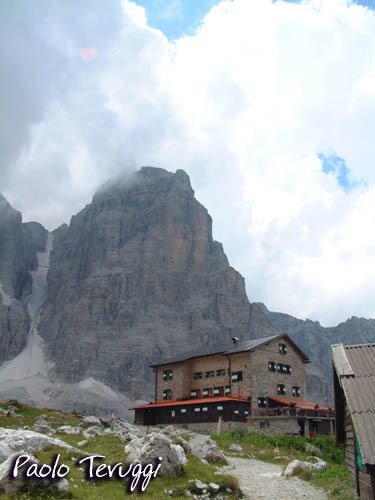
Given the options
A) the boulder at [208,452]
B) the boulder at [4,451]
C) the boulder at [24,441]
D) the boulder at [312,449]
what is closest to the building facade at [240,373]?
the boulder at [312,449]

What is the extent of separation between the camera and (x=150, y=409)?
68500 millimetres

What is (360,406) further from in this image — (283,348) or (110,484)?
(283,348)

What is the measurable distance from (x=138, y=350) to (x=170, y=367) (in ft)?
353

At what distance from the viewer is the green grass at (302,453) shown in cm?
2117

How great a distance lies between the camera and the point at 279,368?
66125 millimetres

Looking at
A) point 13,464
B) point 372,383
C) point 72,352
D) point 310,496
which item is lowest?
point 310,496

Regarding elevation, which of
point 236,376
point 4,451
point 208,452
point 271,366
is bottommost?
point 208,452

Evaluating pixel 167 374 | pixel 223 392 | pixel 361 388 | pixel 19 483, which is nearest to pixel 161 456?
pixel 19 483

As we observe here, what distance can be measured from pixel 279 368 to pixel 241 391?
6.92 metres

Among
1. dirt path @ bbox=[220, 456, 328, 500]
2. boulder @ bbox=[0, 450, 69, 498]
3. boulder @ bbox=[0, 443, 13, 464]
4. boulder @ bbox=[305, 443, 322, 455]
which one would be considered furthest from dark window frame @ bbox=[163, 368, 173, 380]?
boulder @ bbox=[0, 450, 69, 498]

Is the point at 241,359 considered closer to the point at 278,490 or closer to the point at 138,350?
the point at 278,490

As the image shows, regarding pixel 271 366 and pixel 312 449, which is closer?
pixel 312 449

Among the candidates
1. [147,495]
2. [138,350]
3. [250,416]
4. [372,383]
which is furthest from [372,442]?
[138,350]

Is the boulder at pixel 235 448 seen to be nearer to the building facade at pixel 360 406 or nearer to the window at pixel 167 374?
the building facade at pixel 360 406
